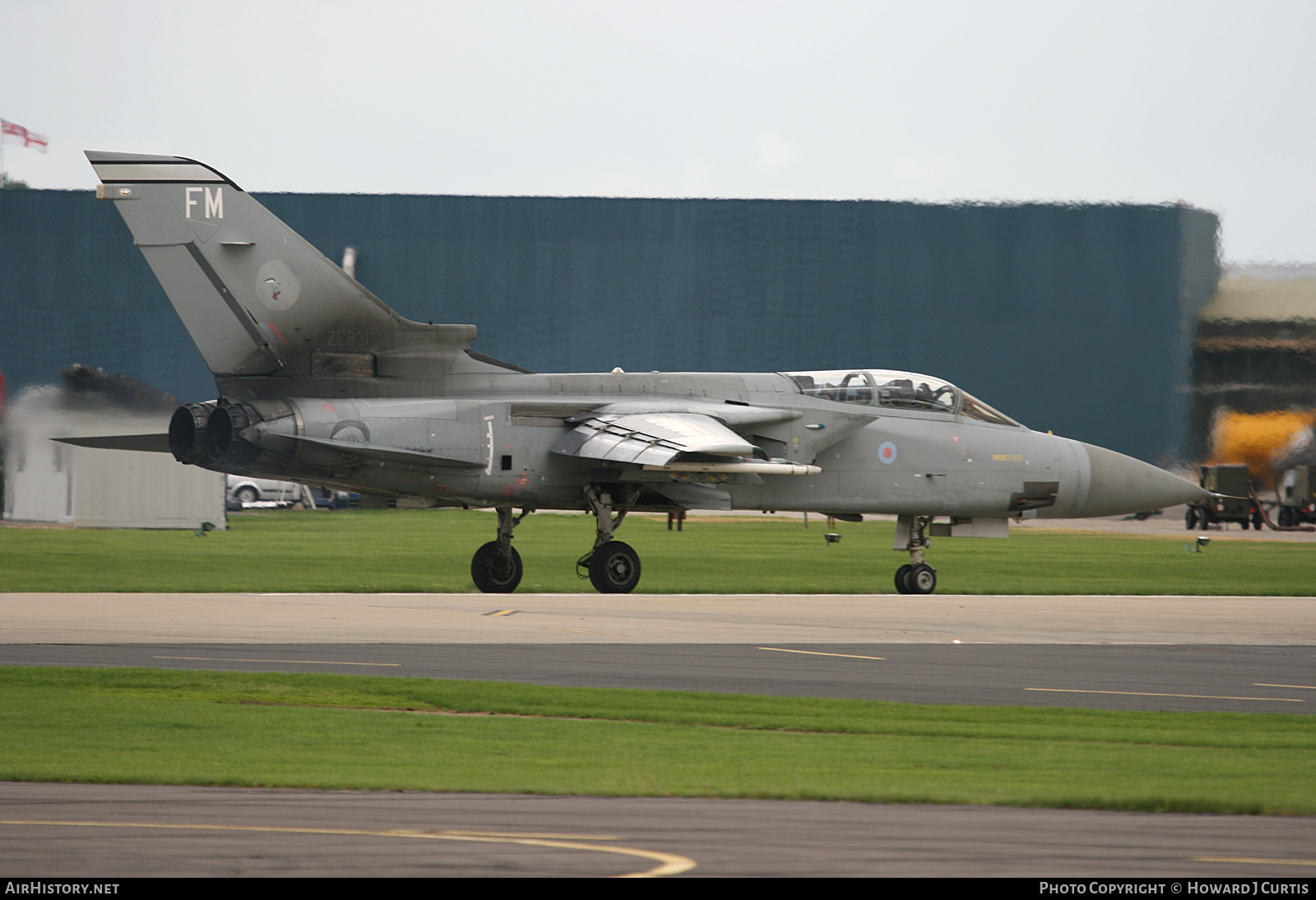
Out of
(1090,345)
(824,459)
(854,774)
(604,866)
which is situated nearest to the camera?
(604,866)

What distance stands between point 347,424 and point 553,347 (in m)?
26.6

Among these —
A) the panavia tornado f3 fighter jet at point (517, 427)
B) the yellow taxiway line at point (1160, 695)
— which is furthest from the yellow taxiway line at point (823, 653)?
the panavia tornado f3 fighter jet at point (517, 427)

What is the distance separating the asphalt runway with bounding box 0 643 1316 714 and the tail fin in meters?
5.86

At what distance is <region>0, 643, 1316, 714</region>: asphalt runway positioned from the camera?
36.2 ft

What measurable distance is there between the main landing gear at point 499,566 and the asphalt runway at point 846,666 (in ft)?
20.2

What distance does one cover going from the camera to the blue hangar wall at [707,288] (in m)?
42.2

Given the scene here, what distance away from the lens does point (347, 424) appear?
18.2 m

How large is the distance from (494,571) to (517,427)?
2219 mm

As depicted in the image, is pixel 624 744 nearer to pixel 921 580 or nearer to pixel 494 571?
pixel 494 571

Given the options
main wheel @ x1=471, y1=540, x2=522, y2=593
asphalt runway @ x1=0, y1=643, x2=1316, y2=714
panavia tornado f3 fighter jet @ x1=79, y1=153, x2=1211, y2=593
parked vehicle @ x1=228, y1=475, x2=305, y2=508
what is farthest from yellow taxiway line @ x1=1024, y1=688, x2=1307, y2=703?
parked vehicle @ x1=228, y1=475, x2=305, y2=508

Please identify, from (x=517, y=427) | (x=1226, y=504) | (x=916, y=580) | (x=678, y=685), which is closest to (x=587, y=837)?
(x=678, y=685)
